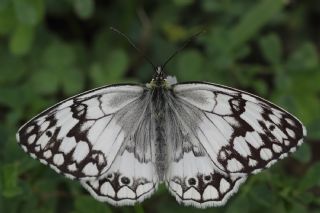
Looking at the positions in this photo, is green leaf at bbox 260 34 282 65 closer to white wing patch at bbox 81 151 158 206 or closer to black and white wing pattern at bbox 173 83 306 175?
black and white wing pattern at bbox 173 83 306 175

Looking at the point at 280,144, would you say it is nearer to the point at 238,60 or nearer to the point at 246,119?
the point at 246,119

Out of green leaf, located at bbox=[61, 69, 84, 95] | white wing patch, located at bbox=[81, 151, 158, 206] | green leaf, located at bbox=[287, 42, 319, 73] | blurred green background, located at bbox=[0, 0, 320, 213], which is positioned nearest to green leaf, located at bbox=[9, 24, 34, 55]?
blurred green background, located at bbox=[0, 0, 320, 213]

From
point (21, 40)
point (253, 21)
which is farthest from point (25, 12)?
point (253, 21)

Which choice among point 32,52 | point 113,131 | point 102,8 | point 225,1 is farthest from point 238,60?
point 113,131

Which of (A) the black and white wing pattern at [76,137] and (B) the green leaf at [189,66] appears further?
(B) the green leaf at [189,66]

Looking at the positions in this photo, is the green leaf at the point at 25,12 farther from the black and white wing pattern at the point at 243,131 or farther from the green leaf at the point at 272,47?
the green leaf at the point at 272,47

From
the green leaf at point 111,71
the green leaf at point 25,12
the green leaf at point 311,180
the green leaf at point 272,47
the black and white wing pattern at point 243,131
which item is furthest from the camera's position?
the green leaf at point 272,47

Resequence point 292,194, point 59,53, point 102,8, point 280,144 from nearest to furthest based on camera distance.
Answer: point 280,144 → point 292,194 → point 59,53 → point 102,8

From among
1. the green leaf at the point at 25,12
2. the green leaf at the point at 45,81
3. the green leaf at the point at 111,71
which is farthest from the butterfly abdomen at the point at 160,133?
the green leaf at the point at 45,81
